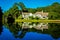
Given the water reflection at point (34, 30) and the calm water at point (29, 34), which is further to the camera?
the water reflection at point (34, 30)

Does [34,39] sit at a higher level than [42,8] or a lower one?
lower

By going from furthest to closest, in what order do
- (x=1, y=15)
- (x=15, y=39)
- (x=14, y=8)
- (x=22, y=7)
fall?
(x=22, y=7), (x=14, y=8), (x=1, y=15), (x=15, y=39)

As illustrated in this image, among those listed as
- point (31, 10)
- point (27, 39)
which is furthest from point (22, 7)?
point (27, 39)

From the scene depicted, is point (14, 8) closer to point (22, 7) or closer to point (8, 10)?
point (8, 10)

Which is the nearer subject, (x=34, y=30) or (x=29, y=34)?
(x=29, y=34)

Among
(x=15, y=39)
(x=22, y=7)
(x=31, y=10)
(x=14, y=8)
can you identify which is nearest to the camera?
(x=15, y=39)

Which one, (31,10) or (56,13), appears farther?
(31,10)

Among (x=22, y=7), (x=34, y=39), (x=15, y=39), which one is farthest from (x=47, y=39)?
(x=22, y=7)

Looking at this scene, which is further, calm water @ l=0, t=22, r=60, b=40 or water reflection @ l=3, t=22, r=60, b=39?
water reflection @ l=3, t=22, r=60, b=39

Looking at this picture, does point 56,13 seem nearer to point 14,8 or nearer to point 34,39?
point 14,8
